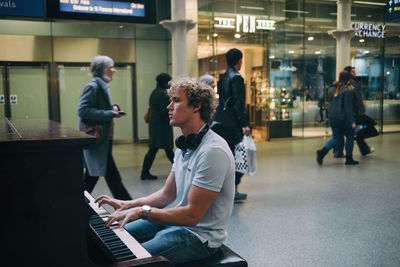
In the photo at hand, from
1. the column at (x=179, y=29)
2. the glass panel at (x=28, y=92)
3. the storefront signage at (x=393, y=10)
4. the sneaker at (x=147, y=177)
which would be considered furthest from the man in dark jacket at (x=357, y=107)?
the glass panel at (x=28, y=92)

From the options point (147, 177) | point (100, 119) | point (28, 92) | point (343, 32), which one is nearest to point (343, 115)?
point (147, 177)

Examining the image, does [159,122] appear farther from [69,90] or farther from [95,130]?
[69,90]

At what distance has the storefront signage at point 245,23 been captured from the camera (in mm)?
11062

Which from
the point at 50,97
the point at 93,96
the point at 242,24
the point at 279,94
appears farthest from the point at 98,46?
the point at 93,96

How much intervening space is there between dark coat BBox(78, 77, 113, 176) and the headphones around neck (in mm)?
2328

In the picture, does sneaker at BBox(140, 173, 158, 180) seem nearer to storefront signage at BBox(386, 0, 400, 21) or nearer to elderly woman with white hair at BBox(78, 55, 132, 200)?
elderly woman with white hair at BBox(78, 55, 132, 200)

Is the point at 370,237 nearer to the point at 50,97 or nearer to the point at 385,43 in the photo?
the point at 50,97

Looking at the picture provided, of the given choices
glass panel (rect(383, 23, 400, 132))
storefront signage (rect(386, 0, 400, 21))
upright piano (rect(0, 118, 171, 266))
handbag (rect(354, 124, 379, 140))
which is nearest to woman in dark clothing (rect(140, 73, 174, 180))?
storefront signage (rect(386, 0, 400, 21))

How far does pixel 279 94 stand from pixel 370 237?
28.0ft

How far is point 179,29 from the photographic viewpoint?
335 inches

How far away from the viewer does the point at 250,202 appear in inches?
199

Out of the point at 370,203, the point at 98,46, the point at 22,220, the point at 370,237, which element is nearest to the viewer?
the point at 22,220

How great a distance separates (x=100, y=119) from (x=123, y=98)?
22.9ft

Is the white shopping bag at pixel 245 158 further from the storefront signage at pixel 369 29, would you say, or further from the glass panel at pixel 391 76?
the glass panel at pixel 391 76
